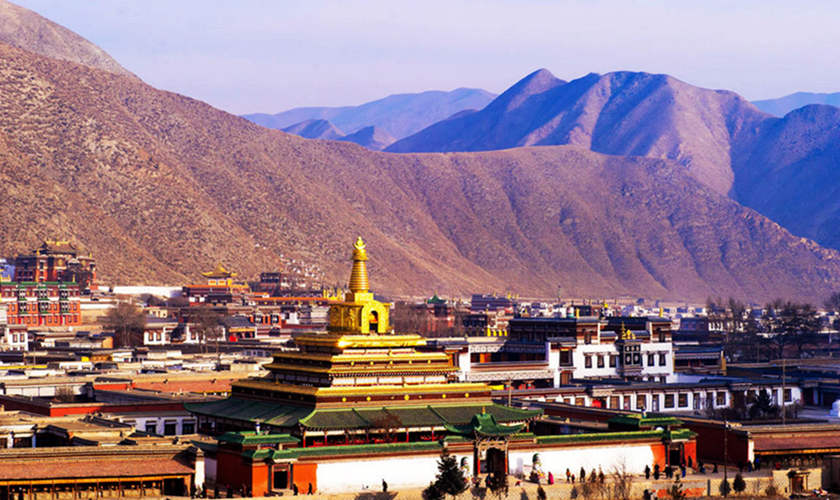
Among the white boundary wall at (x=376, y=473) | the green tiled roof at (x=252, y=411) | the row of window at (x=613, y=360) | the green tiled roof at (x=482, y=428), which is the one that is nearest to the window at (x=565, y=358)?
the row of window at (x=613, y=360)

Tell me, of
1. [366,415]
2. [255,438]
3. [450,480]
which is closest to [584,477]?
[450,480]

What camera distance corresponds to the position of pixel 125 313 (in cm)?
18500

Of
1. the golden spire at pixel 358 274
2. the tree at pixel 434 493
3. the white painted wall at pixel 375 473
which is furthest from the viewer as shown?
the golden spire at pixel 358 274

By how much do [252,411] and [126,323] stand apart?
367 ft

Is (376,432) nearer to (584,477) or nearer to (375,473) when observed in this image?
(375,473)

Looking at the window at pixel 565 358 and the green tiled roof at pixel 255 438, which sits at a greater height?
the window at pixel 565 358

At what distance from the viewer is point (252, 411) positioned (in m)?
65.9

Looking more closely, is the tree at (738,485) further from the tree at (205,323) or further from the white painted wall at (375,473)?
the tree at (205,323)

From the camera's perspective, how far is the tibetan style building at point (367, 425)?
59.6m

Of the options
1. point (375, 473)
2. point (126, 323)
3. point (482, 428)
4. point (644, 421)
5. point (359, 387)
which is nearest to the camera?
point (375, 473)

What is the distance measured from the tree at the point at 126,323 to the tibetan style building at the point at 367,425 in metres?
92.0

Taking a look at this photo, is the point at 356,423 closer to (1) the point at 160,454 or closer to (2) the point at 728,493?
(1) the point at 160,454

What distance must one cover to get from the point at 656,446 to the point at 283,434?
16199 mm

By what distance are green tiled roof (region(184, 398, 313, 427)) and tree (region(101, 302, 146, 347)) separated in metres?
89.5
